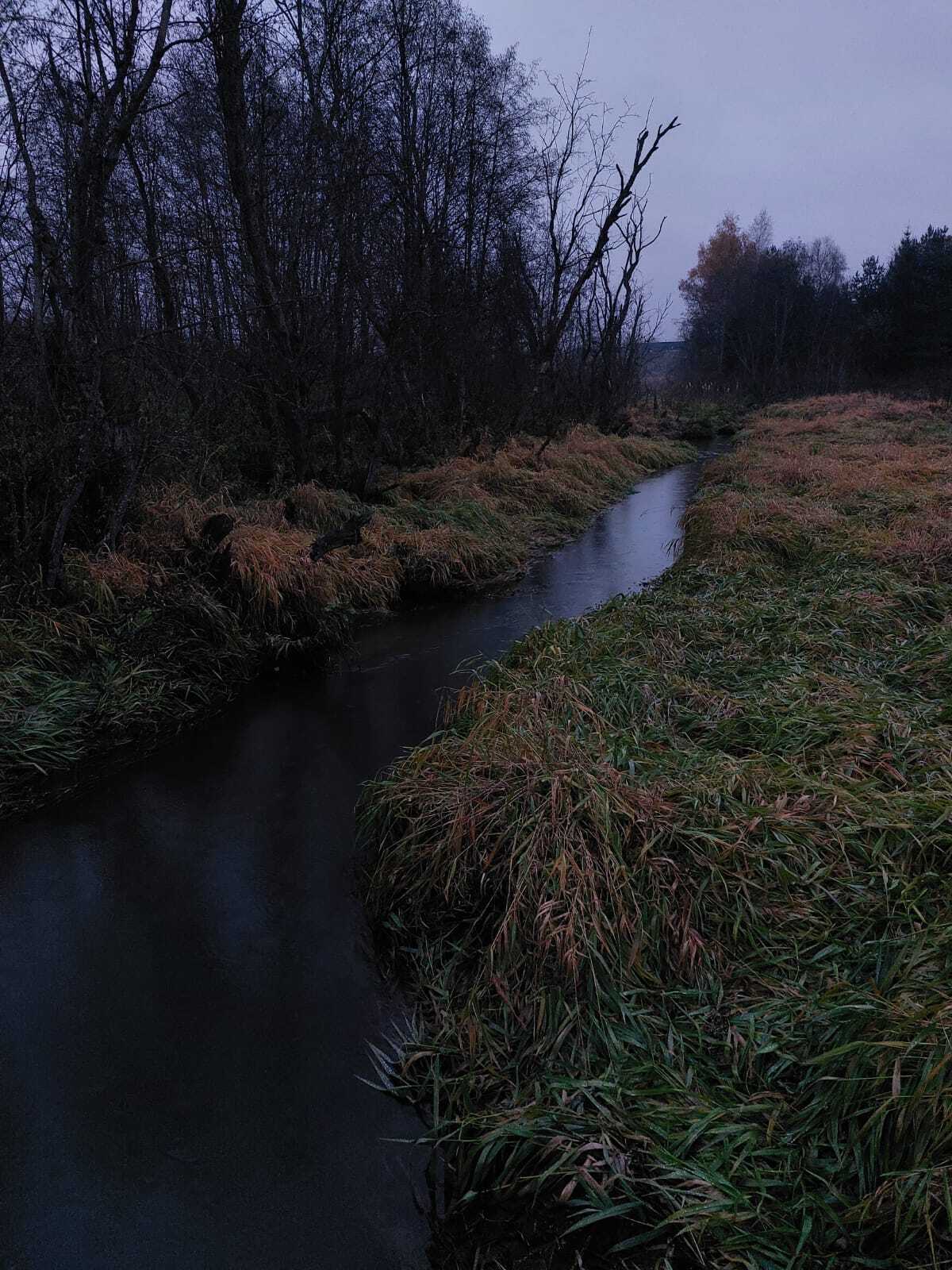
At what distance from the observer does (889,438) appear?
49.8 feet

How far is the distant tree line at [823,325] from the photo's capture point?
30797 mm

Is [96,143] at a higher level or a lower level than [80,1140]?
higher

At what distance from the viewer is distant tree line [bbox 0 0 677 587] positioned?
5527 mm

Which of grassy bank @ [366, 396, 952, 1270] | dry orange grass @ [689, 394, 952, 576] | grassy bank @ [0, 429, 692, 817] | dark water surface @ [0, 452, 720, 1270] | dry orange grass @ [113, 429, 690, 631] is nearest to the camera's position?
grassy bank @ [366, 396, 952, 1270]

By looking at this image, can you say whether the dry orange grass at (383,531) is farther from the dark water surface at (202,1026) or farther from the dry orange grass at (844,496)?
the dry orange grass at (844,496)

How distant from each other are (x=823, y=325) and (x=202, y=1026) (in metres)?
40.1

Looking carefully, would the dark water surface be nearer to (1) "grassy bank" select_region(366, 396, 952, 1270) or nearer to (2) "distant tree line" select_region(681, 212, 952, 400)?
(1) "grassy bank" select_region(366, 396, 952, 1270)

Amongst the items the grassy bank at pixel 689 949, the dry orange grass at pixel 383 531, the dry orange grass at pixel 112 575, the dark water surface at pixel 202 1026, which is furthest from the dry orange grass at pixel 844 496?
the dry orange grass at pixel 112 575

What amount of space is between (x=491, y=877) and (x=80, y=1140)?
1566 millimetres

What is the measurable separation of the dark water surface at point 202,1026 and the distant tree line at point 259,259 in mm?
2421

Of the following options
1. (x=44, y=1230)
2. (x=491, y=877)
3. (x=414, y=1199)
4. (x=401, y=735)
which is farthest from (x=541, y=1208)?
(x=401, y=735)

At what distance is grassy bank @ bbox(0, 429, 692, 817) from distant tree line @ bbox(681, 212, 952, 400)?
1007 inches

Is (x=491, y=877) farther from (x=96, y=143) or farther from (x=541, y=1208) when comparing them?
(x=96, y=143)

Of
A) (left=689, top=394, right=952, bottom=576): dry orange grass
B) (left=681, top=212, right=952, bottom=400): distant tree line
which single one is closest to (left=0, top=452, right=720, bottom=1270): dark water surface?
(left=689, top=394, right=952, bottom=576): dry orange grass
